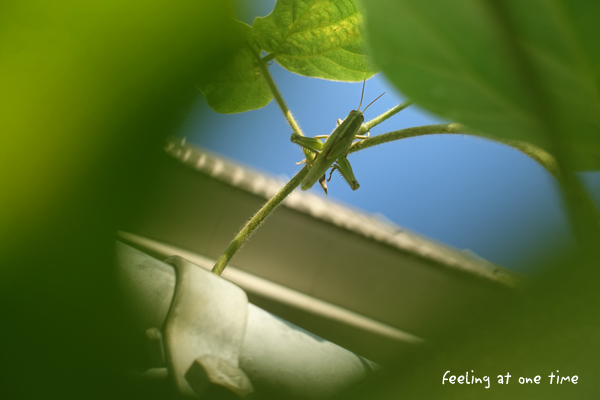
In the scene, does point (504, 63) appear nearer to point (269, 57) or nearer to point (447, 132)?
point (447, 132)

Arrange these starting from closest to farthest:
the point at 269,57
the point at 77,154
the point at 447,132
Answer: the point at 77,154, the point at 447,132, the point at 269,57

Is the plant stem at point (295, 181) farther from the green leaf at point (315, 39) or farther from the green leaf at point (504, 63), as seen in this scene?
the green leaf at point (504, 63)

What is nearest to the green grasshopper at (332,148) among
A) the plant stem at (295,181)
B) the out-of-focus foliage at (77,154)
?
the plant stem at (295,181)

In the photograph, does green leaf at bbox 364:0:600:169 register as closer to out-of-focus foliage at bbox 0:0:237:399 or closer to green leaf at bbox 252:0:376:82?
out-of-focus foliage at bbox 0:0:237:399

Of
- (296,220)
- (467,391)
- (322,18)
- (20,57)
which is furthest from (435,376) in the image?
(296,220)

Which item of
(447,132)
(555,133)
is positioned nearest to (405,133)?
(447,132)

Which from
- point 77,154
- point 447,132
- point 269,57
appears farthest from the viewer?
point 269,57
